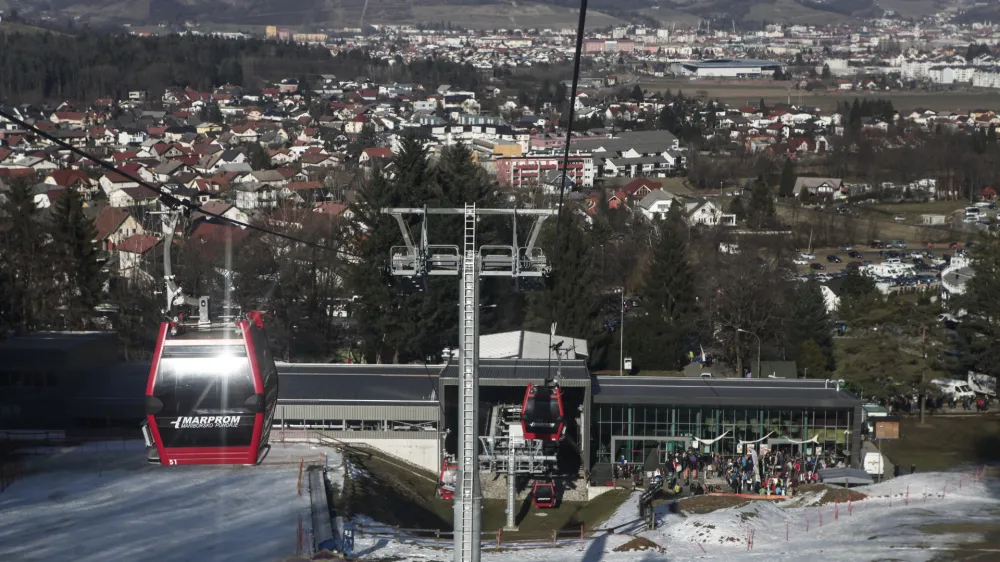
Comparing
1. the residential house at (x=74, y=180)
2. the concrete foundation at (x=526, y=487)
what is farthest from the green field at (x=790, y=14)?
the concrete foundation at (x=526, y=487)

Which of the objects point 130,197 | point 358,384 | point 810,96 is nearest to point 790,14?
point 810,96

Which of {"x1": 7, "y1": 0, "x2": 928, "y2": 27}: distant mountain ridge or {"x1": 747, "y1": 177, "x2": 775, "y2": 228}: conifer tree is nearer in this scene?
{"x1": 747, "y1": 177, "x2": 775, "y2": 228}: conifer tree

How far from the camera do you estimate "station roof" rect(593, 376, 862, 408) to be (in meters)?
15.7

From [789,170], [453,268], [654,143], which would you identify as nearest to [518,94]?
[654,143]

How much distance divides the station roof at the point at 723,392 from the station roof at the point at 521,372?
323 mm

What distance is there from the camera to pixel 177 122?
6812cm

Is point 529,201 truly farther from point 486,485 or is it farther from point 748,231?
point 486,485

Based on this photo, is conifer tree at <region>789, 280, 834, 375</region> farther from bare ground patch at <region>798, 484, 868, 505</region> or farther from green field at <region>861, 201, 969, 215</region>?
green field at <region>861, 201, 969, 215</region>

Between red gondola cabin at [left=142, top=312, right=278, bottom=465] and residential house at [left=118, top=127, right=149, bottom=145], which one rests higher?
residential house at [left=118, top=127, right=149, bottom=145]

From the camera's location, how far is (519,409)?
50.7 feet

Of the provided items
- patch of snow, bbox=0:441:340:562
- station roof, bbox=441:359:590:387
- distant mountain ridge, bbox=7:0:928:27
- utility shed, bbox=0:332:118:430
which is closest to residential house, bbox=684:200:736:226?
station roof, bbox=441:359:590:387

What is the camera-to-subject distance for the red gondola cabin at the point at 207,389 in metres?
9.47

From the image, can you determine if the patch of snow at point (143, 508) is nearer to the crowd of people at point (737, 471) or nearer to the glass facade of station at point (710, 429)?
the glass facade of station at point (710, 429)

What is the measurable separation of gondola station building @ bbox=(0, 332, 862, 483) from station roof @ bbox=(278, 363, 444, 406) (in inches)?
1.5
